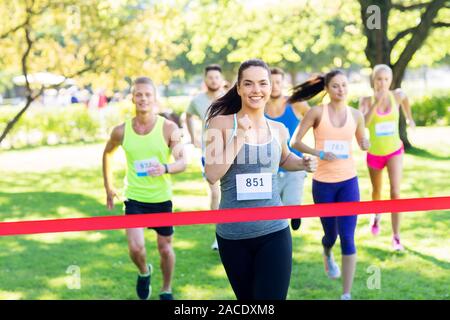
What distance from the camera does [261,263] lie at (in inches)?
132

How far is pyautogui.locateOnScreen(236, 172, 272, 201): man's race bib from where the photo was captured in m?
3.33

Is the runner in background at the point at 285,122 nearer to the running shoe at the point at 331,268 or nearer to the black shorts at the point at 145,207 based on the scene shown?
the running shoe at the point at 331,268

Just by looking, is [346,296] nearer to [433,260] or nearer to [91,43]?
[433,260]

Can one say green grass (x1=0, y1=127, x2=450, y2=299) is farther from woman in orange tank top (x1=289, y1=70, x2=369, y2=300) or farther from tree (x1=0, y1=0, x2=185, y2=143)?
tree (x1=0, y1=0, x2=185, y2=143)

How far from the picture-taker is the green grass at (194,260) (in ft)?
17.8

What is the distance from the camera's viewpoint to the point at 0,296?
5492 millimetres

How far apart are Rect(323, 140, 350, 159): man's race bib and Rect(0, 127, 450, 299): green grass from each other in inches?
38.4

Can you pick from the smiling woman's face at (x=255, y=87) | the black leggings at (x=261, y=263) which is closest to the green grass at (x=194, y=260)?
the black leggings at (x=261, y=263)

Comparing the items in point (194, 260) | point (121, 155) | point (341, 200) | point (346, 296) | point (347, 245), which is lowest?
point (121, 155)

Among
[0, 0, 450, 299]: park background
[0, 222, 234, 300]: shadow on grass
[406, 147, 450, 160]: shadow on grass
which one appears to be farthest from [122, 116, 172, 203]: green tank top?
[406, 147, 450, 160]: shadow on grass

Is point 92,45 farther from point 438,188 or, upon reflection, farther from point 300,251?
point 300,251

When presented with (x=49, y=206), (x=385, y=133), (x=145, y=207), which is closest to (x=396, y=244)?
(x=385, y=133)

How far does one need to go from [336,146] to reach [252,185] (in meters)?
2.01
